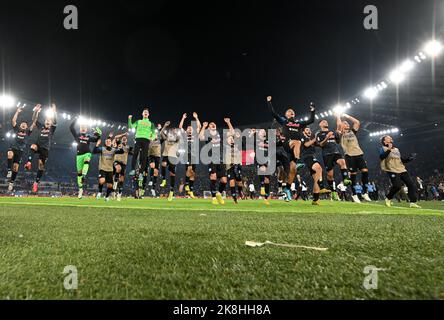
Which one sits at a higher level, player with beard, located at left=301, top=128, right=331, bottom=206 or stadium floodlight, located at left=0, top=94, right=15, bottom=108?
stadium floodlight, located at left=0, top=94, right=15, bottom=108

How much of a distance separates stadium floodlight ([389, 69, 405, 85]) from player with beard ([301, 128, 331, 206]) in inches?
731

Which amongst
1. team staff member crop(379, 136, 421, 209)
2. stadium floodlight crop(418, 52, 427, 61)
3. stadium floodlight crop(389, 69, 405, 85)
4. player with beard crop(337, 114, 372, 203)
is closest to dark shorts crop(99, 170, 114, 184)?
player with beard crop(337, 114, 372, 203)

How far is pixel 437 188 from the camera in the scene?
2562 cm

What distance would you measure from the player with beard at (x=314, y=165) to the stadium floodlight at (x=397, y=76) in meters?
18.6

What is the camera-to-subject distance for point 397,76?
84.4ft

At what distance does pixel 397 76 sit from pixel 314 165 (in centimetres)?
2289

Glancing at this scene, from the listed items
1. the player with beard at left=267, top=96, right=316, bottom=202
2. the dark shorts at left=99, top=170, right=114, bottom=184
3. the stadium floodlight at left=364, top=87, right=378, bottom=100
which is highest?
the stadium floodlight at left=364, top=87, right=378, bottom=100

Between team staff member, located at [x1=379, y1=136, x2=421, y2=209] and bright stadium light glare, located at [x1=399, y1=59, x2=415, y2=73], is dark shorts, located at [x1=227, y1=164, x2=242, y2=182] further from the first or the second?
bright stadium light glare, located at [x1=399, y1=59, x2=415, y2=73]

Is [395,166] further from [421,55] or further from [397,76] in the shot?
[397,76]

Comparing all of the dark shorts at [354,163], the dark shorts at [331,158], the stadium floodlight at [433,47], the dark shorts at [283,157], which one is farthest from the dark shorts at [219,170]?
the stadium floodlight at [433,47]

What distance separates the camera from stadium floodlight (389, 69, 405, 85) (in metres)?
25.3

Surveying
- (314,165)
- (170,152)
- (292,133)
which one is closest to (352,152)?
(292,133)

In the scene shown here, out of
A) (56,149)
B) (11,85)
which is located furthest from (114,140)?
(56,149)
